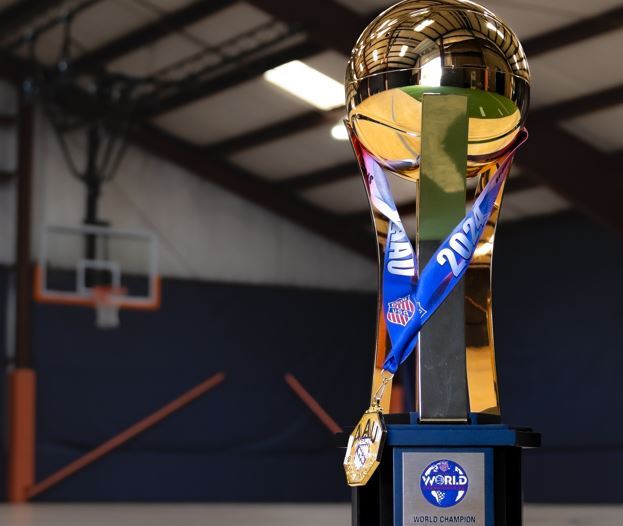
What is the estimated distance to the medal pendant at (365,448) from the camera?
2.65 meters

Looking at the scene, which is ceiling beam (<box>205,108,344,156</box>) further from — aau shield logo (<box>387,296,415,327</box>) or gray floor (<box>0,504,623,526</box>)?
aau shield logo (<box>387,296,415,327</box>)

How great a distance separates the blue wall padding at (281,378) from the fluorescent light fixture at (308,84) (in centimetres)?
415

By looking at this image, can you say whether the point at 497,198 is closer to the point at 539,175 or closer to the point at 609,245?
the point at 539,175

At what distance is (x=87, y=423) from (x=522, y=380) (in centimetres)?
651

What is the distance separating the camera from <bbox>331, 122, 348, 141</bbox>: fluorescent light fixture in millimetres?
15625

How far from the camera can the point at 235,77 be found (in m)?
15.2

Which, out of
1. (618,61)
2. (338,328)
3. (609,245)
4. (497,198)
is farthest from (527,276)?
(497,198)

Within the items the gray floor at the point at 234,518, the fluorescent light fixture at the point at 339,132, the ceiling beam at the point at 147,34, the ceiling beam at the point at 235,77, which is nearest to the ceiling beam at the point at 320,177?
the fluorescent light fixture at the point at 339,132

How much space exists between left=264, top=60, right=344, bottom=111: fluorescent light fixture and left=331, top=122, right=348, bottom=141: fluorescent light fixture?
49 centimetres

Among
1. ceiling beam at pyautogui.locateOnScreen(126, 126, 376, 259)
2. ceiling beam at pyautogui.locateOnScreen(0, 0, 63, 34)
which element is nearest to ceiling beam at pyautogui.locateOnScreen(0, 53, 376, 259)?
ceiling beam at pyautogui.locateOnScreen(126, 126, 376, 259)

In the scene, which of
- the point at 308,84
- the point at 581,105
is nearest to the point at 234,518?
the point at 581,105

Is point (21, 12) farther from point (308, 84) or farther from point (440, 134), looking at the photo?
point (440, 134)

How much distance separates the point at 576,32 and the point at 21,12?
6.98 meters

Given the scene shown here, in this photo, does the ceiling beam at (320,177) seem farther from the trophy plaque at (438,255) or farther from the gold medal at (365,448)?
the gold medal at (365,448)
